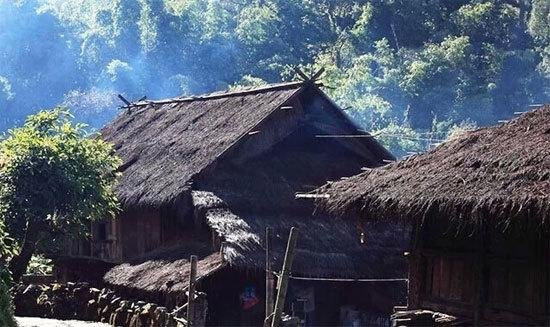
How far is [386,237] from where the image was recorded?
1852 cm

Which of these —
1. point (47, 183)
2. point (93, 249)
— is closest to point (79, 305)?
point (47, 183)

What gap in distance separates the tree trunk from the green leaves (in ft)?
0.44

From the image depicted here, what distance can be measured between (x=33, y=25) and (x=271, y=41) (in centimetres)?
1928

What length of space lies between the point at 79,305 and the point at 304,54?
30.5m

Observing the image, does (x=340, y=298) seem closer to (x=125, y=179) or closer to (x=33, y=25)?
(x=125, y=179)

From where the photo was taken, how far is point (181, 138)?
2027 cm

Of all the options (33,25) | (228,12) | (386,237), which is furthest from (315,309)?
(33,25)

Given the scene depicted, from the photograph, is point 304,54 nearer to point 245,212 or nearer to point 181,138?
point 181,138

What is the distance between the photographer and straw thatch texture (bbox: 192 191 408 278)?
635 inches

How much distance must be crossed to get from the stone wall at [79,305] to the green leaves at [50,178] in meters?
1.40

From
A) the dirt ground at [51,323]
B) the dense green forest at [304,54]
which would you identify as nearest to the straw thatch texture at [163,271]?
the dirt ground at [51,323]

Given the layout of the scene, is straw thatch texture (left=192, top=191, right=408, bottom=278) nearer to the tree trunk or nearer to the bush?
the tree trunk

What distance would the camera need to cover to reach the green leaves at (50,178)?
56.3ft

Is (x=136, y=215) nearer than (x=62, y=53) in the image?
Yes
